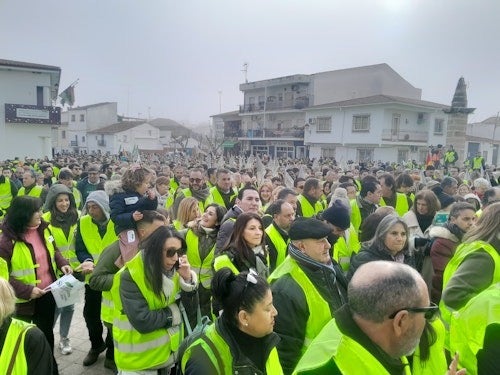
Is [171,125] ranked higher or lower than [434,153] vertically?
higher

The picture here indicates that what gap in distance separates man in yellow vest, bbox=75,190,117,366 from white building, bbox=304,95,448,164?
2982 centimetres

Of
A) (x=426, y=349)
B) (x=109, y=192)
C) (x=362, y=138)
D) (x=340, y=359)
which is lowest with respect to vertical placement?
(x=426, y=349)

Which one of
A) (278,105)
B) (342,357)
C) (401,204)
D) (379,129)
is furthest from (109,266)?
(278,105)

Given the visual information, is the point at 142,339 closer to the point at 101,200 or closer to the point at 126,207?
the point at 126,207

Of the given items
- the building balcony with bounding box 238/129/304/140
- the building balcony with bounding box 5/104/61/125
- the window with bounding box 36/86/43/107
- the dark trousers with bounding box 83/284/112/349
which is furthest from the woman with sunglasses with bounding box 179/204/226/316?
the building balcony with bounding box 238/129/304/140

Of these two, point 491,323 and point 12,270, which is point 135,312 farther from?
point 491,323

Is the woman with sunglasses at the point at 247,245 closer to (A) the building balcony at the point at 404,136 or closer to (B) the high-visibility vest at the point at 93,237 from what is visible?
(B) the high-visibility vest at the point at 93,237

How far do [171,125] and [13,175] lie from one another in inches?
2473

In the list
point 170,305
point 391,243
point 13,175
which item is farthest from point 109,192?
point 13,175

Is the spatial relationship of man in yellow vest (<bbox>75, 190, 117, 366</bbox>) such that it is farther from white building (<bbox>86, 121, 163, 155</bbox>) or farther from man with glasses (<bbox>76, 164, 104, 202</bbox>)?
white building (<bbox>86, 121, 163, 155</bbox>)

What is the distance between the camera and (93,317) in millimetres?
4672

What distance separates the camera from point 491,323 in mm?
1967

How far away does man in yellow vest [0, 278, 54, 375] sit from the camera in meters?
2.15

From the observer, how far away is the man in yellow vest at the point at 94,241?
4.66 metres
